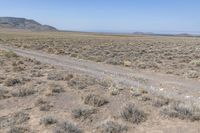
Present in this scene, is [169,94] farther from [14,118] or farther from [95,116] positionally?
[14,118]

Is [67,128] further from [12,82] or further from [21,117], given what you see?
[12,82]

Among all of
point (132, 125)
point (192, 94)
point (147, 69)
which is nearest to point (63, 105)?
point (132, 125)

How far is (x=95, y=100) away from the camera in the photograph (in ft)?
39.1

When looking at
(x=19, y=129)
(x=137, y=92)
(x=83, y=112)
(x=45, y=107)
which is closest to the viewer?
(x=19, y=129)

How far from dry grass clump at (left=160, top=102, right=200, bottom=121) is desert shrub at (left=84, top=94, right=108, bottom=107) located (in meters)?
2.33

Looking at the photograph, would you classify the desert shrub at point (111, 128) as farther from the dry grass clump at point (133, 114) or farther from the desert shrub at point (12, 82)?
the desert shrub at point (12, 82)

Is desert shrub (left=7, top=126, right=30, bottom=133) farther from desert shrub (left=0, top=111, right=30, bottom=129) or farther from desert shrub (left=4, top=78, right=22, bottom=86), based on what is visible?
desert shrub (left=4, top=78, right=22, bottom=86)

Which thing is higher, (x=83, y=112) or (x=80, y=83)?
(x=83, y=112)

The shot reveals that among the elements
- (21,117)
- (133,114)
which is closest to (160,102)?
(133,114)

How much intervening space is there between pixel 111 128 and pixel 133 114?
128 cm

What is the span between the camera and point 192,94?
13945mm

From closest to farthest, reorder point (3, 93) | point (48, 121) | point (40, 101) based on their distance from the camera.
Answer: point (48, 121), point (40, 101), point (3, 93)

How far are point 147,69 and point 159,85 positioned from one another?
297 inches

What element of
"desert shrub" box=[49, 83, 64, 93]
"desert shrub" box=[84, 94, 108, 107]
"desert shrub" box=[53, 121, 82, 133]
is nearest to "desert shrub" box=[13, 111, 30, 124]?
"desert shrub" box=[53, 121, 82, 133]
